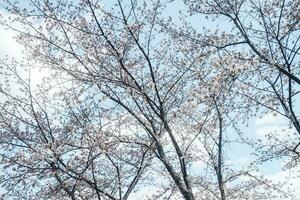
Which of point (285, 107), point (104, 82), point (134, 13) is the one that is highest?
point (134, 13)

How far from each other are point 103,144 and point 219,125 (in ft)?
19.0

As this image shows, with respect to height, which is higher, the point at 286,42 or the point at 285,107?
the point at 286,42

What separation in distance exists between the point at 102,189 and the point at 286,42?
20.2 feet

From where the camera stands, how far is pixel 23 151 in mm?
12828

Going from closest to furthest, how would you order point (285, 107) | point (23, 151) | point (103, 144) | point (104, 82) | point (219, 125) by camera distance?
point (103, 144), point (104, 82), point (285, 107), point (23, 151), point (219, 125)

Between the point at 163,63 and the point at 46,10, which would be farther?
the point at 163,63

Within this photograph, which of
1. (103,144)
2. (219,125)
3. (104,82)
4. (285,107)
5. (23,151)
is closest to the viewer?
(103,144)

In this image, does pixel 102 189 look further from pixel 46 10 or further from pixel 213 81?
pixel 46 10

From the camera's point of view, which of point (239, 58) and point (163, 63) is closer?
point (239, 58)

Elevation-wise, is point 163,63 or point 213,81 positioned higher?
point 163,63

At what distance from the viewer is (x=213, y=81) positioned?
1032cm

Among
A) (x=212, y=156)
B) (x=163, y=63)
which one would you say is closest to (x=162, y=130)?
(x=163, y=63)

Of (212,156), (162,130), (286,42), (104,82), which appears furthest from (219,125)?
(104,82)

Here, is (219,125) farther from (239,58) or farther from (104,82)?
(104,82)
